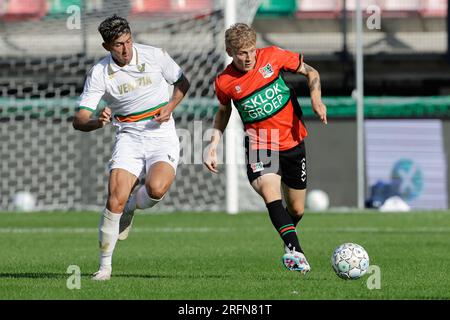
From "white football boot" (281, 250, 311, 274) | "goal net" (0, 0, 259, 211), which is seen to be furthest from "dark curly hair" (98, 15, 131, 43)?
"goal net" (0, 0, 259, 211)

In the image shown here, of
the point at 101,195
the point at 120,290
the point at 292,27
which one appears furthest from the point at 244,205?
the point at 120,290

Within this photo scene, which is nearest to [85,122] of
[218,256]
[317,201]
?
[218,256]

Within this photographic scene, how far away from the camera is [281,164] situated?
9.23 meters

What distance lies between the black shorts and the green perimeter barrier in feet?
30.1

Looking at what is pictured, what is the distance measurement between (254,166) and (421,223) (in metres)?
7.30

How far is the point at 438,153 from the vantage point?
771 inches

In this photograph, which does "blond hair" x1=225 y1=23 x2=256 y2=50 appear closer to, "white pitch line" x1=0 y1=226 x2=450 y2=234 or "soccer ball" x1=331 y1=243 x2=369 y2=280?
"soccer ball" x1=331 y1=243 x2=369 y2=280

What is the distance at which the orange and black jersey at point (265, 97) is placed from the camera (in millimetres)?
9008

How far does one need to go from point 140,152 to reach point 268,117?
1.08 meters

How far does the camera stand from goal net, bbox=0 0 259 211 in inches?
742

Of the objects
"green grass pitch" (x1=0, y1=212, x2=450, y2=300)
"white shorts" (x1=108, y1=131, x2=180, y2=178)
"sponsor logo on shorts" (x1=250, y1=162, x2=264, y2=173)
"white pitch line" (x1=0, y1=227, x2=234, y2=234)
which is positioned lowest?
"white pitch line" (x1=0, y1=227, x2=234, y2=234)

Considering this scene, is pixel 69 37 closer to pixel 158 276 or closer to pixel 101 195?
pixel 101 195

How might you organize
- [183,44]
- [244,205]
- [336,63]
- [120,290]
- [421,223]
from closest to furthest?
[120,290], [421,223], [244,205], [183,44], [336,63]

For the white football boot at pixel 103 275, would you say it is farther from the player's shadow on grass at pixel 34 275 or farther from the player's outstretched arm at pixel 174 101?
the player's outstretched arm at pixel 174 101
